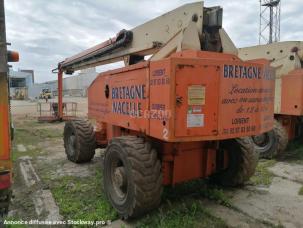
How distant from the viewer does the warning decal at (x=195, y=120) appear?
11.0 feet

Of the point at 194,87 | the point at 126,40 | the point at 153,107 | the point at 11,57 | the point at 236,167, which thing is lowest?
the point at 236,167

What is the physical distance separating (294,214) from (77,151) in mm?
4182

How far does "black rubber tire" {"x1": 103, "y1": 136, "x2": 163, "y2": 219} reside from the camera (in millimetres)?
3559

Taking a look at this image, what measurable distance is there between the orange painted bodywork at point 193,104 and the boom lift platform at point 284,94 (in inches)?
110

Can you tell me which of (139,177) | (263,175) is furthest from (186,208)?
(263,175)

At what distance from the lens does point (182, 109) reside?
10.8 feet

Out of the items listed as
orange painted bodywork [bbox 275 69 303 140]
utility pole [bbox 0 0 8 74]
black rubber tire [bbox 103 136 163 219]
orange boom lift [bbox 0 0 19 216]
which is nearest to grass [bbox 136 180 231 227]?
black rubber tire [bbox 103 136 163 219]

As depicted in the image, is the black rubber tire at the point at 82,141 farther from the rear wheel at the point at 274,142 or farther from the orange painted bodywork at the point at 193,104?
the rear wheel at the point at 274,142

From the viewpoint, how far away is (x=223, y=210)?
411 cm

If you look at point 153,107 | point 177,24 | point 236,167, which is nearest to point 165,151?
point 153,107

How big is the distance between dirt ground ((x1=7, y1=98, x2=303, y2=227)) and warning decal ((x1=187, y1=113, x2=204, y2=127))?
1201mm

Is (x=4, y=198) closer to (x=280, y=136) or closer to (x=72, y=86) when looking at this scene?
(x=280, y=136)

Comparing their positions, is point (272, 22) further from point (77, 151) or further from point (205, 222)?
point (205, 222)

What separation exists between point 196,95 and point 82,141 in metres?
3.61
